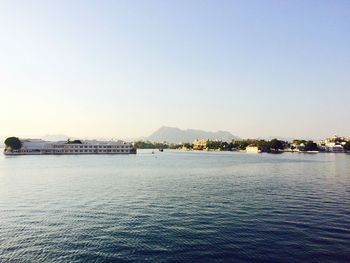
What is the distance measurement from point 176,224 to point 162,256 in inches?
425

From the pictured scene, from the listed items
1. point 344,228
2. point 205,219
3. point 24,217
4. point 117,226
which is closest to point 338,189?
point 344,228

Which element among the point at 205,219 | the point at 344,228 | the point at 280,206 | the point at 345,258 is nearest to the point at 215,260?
the point at 345,258

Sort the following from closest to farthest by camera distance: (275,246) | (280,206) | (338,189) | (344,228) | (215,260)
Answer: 1. (215,260)
2. (275,246)
3. (344,228)
4. (280,206)
5. (338,189)

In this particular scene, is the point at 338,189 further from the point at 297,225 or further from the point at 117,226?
the point at 117,226

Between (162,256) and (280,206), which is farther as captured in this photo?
(280,206)

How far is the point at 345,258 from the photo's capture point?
2873 cm

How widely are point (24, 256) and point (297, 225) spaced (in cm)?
3003

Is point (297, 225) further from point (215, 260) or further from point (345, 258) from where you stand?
point (215, 260)

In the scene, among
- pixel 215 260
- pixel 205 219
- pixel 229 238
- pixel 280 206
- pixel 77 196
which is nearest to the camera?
pixel 215 260

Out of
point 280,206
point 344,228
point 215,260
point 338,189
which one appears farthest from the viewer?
point 338,189

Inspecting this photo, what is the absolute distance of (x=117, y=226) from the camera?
38.7m

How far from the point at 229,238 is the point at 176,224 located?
784 centimetres

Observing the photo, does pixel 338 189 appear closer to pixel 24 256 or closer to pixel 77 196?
pixel 77 196

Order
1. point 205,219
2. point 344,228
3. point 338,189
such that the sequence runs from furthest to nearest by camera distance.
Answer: point 338,189 < point 205,219 < point 344,228
